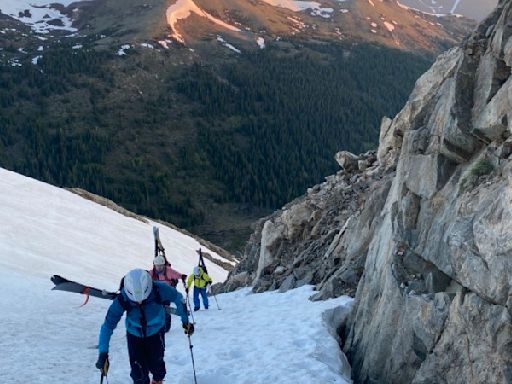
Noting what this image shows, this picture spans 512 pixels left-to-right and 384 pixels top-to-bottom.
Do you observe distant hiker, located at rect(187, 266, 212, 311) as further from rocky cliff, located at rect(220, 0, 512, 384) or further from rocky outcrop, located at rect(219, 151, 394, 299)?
rocky cliff, located at rect(220, 0, 512, 384)

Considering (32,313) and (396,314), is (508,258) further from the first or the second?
(32,313)

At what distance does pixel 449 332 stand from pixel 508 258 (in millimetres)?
2260

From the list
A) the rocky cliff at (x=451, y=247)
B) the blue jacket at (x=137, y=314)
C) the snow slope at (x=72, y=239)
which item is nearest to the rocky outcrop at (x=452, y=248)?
the rocky cliff at (x=451, y=247)

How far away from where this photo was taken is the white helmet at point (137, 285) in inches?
406

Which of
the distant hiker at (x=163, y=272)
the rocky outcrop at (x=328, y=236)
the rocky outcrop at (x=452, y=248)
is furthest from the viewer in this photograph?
the rocky outcrop at (x=328, y=236)

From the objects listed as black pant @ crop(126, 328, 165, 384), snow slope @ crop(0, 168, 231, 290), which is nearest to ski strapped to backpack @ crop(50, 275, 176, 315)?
black pant @ crop(126, 328, 165, 384)

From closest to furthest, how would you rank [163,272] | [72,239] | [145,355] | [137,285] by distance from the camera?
[137,285]
[145,355]
[163,272]
[72,239]

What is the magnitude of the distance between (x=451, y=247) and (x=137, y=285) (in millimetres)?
6214

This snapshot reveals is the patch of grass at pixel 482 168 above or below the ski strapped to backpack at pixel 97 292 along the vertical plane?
above

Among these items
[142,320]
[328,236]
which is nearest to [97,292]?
[142,320]

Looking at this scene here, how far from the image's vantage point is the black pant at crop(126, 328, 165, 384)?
36.3 feet

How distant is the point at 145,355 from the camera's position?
1121 centimetres

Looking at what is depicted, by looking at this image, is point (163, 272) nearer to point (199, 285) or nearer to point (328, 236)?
point (199, 285)

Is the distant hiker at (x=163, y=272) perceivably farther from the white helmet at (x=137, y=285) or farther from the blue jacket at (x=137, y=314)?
the white helmet at (x=137, y=285)
